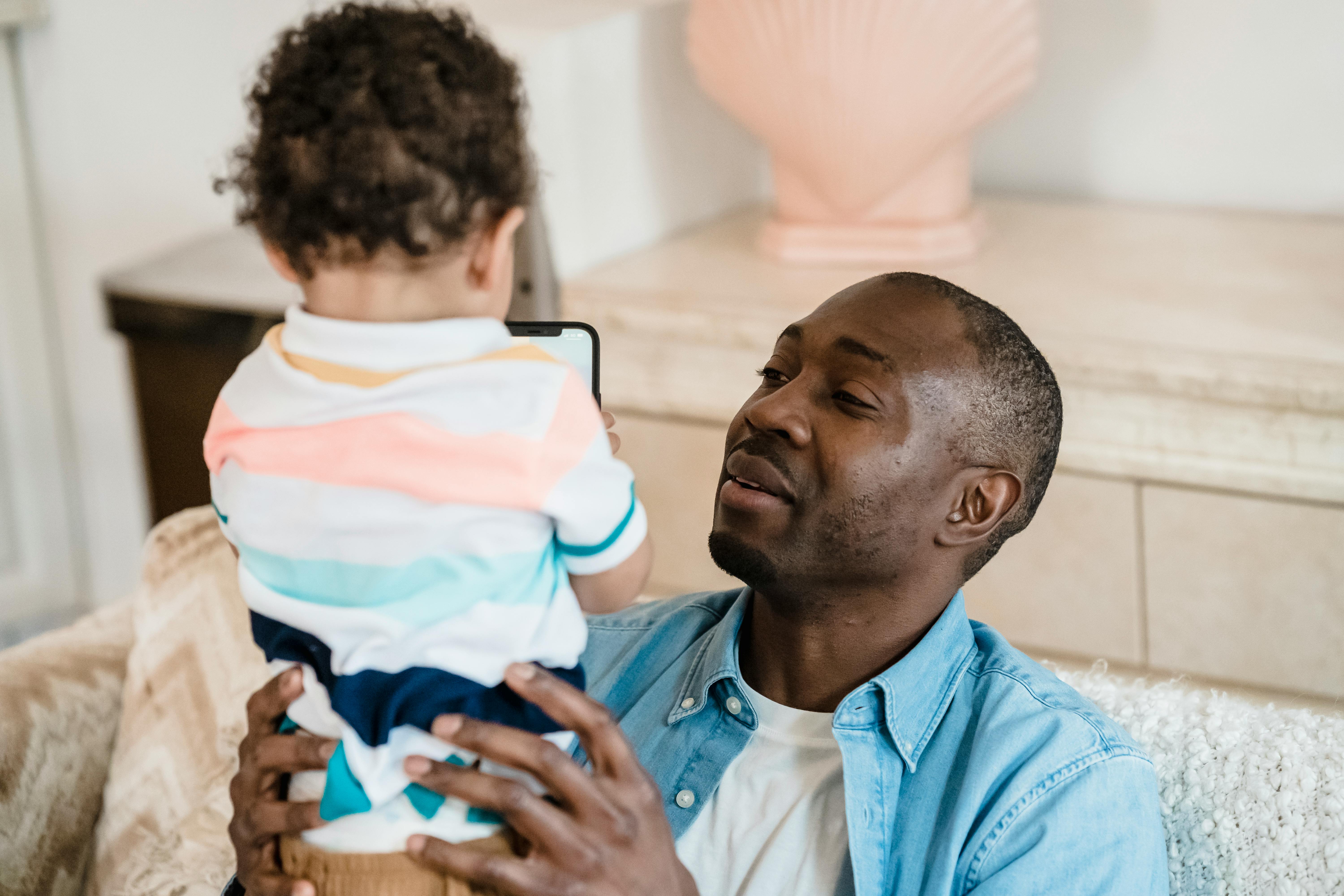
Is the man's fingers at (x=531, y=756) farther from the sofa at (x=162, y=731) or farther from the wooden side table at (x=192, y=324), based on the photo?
the wooden side table at (x=192, y=324)

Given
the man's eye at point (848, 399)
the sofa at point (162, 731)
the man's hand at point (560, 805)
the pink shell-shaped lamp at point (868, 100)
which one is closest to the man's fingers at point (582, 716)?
the man's hand at point (560, 805)

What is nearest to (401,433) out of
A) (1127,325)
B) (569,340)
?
(569,340)

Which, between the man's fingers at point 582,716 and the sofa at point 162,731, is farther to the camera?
the sofa at point 162,731

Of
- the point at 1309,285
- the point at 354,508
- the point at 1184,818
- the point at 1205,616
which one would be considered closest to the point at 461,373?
the point at 354,508

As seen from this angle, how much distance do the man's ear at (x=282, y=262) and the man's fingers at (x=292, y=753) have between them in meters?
0.27

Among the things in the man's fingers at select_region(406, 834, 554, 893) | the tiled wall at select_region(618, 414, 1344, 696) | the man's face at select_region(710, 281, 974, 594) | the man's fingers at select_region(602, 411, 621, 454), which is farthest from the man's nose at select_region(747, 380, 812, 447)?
the tiled wall at select_region(618, 414, 1344, 696)

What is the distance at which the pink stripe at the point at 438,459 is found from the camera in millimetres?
677

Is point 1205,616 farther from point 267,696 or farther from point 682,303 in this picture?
point 267,696

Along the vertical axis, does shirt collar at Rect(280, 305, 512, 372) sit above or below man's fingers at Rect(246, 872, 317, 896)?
above

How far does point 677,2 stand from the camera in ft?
6.36

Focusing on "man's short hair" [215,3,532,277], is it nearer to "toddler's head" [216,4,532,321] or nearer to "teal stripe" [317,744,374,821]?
"toddler's head" [216,4,532,321]

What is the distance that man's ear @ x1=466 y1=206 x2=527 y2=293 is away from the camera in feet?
2.33

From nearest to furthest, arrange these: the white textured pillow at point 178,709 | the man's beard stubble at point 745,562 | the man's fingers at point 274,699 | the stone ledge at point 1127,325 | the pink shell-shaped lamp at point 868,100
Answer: the man's fingers at point 274,699 < the man's beard stubble at point 745,562 < the white textured pillow at point 178,709 < the stone ledge at point 1127,325 < the pink shell-shaped lamp at point 868,100

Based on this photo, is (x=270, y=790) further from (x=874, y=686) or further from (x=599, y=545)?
(x=874, y=686)
